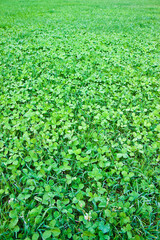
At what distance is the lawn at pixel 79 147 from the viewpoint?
1347mm

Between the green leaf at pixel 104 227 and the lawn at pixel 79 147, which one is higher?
the lawn at pixel 79 147

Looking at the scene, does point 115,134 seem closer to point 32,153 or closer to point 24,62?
point 32,153

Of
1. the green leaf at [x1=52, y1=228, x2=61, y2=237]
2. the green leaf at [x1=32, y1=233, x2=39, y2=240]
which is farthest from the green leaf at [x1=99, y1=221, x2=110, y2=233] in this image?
the green leaf at [x1=32, y1=233, x2=39, y2=240]

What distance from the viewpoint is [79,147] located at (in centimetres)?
203

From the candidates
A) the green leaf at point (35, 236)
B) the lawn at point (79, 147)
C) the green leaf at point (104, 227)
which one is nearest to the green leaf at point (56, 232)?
the lawn at point (79, 147)

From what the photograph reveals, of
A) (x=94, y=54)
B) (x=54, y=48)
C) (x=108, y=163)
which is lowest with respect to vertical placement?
(x=108, y=163)

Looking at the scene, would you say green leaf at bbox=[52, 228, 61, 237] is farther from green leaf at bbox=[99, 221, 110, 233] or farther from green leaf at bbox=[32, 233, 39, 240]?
green leaf at bbox=[99, 221, 110, 233]

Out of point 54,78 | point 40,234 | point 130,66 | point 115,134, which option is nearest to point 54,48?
point 54,78

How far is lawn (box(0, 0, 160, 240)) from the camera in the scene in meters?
1.35

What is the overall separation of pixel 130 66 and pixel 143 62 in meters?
0.42

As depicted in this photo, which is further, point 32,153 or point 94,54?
point 94,54

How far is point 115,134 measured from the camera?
87.2 inches

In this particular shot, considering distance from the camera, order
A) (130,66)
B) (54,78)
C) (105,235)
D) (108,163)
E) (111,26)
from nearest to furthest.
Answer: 1. (105,235)
2. (108,163)
3. (54,78)
4. (130,66)
5. (111,26)

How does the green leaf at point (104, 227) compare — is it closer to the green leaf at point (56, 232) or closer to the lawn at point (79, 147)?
the lawn at point (79, 147)
